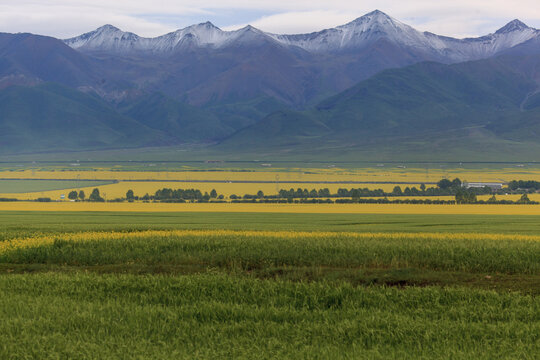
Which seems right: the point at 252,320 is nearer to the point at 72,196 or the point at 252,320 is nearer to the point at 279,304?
the point at 279,304

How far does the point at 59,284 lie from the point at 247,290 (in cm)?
547

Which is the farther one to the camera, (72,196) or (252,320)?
(72,196)

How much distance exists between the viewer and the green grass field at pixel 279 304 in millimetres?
13820

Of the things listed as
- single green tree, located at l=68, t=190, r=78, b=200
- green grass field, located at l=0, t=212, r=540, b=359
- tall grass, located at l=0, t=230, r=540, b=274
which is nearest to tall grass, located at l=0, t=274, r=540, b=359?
green grass field, located at l=0, t=212, r=540, b=359

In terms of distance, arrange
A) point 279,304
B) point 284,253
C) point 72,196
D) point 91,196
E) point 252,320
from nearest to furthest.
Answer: point 252,320, point 279,304, point 284,253, point 91,196, point 72,196

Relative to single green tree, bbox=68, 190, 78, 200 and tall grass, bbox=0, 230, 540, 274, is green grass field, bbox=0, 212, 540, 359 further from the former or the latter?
single green tree, bbox=68, 190, 78, 200

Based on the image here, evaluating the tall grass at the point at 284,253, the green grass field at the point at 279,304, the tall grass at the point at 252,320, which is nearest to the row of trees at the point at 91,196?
the tall grass at the point at 284,253

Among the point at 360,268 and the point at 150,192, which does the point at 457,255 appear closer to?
the point at 360,268

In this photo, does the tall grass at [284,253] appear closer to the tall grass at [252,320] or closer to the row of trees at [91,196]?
the tall grass at [252,320]

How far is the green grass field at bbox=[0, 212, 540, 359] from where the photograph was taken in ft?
45.3

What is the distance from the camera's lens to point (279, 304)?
17.5 metres

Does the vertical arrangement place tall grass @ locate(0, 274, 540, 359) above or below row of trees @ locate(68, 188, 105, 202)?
below

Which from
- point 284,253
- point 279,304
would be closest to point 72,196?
point 284,253

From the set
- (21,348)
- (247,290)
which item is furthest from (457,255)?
(21,348)
